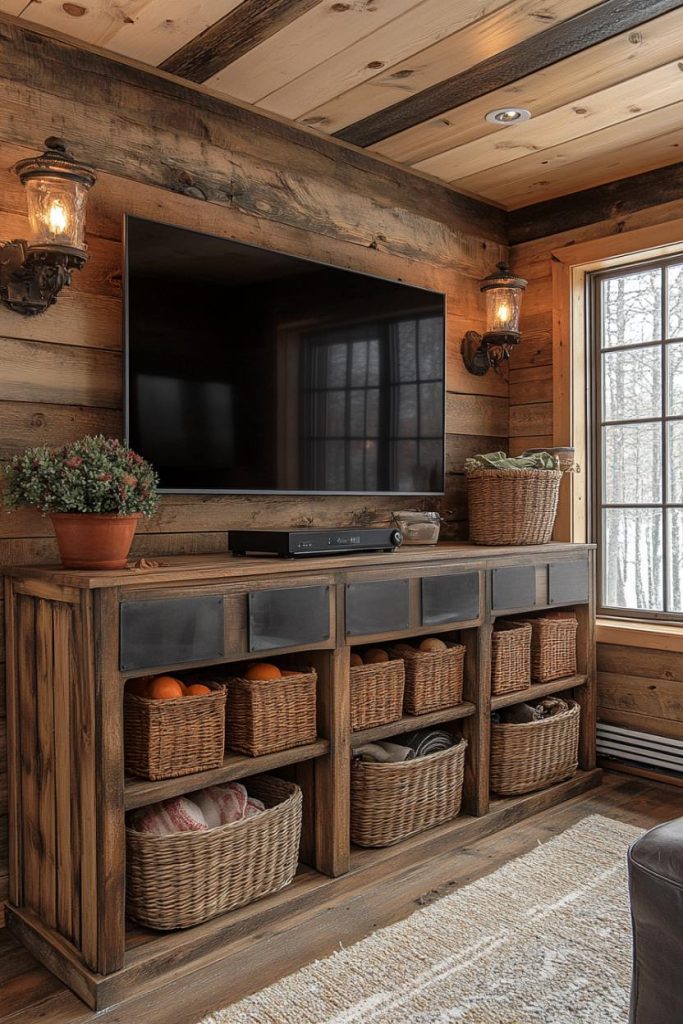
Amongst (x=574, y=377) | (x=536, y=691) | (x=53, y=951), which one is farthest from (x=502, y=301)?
(x=53, y=951)

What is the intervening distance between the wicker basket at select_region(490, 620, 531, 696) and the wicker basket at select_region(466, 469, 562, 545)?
1.12ft

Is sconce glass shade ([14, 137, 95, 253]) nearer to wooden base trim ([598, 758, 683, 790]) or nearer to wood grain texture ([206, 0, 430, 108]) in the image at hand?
wood grain texture ([206, 0, 430, 108])

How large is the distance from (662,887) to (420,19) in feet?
7.12

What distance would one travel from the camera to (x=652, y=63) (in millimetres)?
2543

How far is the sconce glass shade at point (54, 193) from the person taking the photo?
6.94 feet

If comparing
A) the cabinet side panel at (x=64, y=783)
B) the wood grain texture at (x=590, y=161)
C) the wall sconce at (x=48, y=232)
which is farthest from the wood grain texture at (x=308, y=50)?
the cabinet side panel at (x=64, y=783)

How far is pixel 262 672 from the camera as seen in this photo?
2.32 metres

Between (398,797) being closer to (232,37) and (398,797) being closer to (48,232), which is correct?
(48,232)

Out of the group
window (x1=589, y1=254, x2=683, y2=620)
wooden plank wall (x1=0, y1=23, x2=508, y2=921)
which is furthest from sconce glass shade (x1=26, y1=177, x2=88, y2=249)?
window (x1=589, y1=254, x2=683, y2=620)

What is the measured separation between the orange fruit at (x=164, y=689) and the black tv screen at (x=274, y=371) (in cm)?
60

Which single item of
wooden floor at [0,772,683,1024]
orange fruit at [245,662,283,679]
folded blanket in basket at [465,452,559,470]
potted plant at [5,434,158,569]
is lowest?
wooden floor at [0,772,683,1024]

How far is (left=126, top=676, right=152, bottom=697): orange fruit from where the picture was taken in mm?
2129

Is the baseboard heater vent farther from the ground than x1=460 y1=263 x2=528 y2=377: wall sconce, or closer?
closer

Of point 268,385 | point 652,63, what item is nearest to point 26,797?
point 268,385
